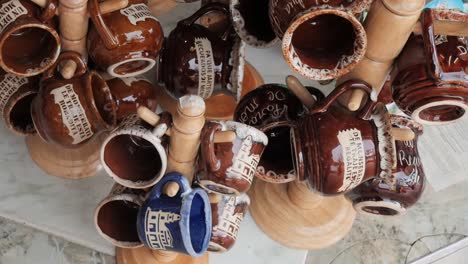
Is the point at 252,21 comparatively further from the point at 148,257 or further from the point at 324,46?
the point at 148,257

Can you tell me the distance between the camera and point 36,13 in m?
0.63

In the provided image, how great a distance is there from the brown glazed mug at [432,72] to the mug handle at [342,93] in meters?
0.03

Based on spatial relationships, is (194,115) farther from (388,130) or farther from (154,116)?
(388,130)

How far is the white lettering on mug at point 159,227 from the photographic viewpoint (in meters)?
0.59

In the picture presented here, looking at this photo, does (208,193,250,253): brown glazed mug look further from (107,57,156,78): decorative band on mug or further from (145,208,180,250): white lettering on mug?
(107,57,156,78): decorative band on mug

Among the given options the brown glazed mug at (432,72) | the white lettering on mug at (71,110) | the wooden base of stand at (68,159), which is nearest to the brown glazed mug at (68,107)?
the white lettering on mug at (71,110)

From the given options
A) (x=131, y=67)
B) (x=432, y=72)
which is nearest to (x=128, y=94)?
(x=131, y=67)

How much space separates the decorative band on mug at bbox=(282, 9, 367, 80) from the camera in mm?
556

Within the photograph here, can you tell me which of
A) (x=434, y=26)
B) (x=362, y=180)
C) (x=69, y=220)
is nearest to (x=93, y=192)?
(x=69, y=220)

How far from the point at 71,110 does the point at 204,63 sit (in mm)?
196

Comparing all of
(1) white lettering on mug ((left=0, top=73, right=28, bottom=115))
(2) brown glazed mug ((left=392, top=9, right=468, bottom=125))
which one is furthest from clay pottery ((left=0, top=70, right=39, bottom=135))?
(2) brown glazed mug ((left=392, top=9, right=468, bottom=125))

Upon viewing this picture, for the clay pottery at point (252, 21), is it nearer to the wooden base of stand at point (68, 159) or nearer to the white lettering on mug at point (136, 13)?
the white lettering on mug at point (136, 13)

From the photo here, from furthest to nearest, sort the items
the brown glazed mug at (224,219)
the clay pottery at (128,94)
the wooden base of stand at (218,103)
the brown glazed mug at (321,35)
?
the wooden base of stand at (218,103), the clay pottery at (128,94), the brown glazed mug at (224,219), the brown glazed mug at (321,35)

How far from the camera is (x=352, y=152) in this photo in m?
0.61
